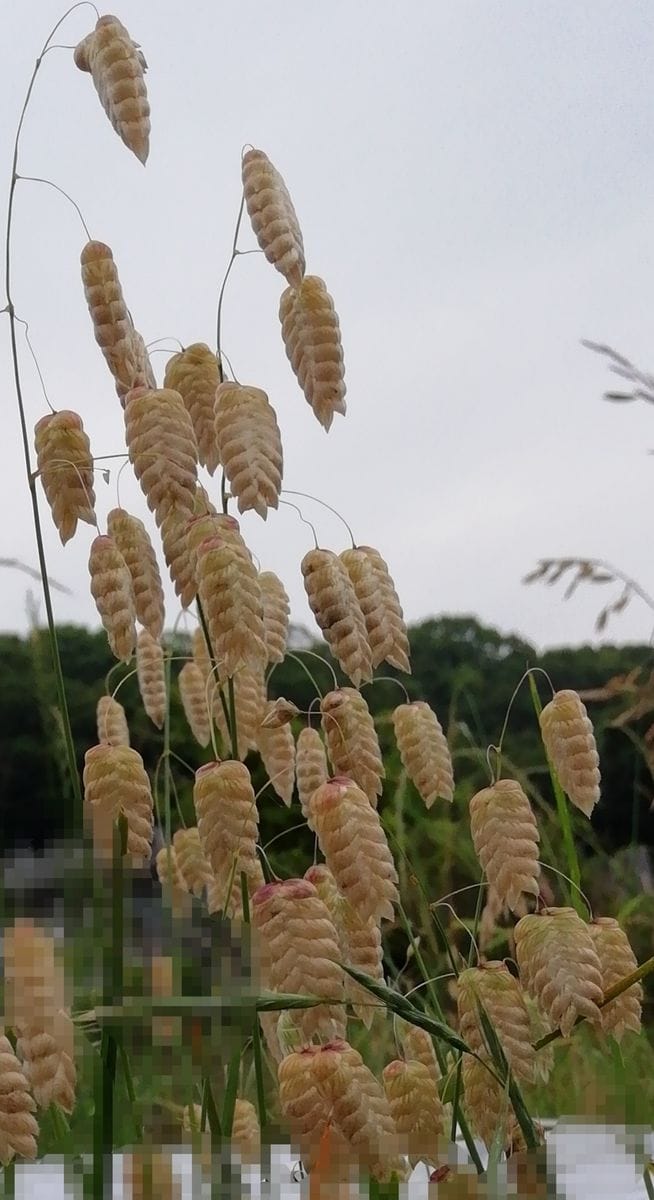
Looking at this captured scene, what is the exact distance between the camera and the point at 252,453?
641 mm

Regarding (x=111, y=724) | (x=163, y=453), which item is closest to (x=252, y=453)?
(x=163, y=453)

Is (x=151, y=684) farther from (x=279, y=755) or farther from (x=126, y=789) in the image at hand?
(x=126, y=789)

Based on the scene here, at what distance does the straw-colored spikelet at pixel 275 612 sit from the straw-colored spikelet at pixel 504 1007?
0.64ft

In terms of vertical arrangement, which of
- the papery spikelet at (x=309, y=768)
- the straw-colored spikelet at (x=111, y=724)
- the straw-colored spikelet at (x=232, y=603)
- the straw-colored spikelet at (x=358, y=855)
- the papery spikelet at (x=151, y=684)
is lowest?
the straw-colored spikelet at (x=358, y=855)

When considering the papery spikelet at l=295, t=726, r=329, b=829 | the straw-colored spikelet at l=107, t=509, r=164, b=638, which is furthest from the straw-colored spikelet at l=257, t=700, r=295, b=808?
the straw-colored spikelet at l=107, t=509, r=164, b=638

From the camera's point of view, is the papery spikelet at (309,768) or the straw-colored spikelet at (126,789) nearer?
the straw-colored spikelet at (126,789)

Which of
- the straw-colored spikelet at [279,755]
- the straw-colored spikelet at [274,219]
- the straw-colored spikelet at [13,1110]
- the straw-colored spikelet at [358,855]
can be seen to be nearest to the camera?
the straw-colored spikelet at [13,1110]

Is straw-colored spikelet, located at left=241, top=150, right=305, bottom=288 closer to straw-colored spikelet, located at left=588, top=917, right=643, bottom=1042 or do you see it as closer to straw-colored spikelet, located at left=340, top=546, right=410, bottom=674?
straw-colored spikelet, located at left=340, top=546, right=410, bottom=674

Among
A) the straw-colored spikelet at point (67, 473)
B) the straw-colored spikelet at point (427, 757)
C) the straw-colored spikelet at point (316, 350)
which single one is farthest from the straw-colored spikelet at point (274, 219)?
the straw-colored spikelet at point (427, 757)

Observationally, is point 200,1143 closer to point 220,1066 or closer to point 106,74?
point 220,1066

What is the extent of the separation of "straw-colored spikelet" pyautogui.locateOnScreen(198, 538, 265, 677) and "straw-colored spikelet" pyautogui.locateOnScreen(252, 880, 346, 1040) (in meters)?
0.11

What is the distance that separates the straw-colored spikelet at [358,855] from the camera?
22.8 inches

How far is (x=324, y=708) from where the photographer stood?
65cm

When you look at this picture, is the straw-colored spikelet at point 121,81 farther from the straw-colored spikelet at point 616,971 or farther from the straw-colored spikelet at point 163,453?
the straw-colored spikelet at point 616,971
